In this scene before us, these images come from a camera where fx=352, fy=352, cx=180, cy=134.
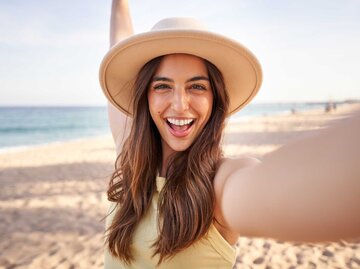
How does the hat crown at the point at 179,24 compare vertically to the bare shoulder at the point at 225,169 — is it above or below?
above

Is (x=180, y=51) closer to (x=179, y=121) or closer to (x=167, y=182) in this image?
(x=179, y=121)

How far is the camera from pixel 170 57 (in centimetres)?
156

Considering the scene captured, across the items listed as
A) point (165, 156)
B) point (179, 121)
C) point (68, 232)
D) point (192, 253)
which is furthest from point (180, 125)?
point (68, 232)

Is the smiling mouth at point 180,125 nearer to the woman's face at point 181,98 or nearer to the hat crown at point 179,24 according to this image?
the woman's face at point 181,98

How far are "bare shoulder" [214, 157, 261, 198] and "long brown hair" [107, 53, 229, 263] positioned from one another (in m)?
0.03

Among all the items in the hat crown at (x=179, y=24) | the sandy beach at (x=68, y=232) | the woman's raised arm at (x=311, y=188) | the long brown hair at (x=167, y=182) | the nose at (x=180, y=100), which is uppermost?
the hat crown at (x=179, y=24)

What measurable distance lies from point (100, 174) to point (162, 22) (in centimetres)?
790

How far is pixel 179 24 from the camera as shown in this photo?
4.87 feet

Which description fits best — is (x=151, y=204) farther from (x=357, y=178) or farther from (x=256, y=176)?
(x=357, y=178)

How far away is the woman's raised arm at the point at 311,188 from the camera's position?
0.48 m

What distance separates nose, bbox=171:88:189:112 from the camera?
1.52 m

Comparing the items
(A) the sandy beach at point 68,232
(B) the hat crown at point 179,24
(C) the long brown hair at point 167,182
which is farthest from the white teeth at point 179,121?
(A) the sandy beach at point 68,232

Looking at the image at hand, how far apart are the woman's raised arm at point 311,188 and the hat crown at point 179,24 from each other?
0.95 m

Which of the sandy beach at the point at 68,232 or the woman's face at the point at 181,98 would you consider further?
the sandy beach at the point at 68,232
